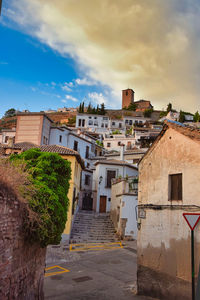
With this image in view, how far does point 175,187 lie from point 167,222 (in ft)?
4.83

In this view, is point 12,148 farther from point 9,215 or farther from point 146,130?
point 146,130

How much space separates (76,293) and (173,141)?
7.81 metres

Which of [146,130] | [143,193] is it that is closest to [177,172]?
[143,193]

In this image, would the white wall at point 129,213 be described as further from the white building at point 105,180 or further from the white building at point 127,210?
the white building at point 105,180

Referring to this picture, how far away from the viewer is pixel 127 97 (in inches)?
4171

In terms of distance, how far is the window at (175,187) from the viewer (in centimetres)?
961

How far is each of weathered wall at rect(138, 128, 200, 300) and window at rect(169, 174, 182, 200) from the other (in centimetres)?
17

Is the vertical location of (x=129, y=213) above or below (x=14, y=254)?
above

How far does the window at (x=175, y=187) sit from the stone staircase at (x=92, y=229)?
12855mm

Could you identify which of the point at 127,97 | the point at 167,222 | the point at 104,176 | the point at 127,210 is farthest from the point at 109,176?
the point at 127,97

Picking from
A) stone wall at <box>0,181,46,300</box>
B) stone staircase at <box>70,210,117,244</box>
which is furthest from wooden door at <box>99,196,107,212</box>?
stone wall at <box>0,181,46,300</box>

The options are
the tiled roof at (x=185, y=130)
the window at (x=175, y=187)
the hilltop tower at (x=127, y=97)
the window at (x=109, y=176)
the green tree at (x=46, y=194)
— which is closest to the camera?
the green tree at (x=46, y=194)

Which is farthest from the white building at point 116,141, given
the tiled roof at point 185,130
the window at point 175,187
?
the window at point 175,187

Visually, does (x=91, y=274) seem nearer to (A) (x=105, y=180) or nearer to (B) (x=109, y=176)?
(A) (x=105, y=180)
